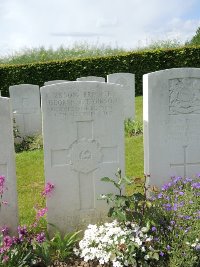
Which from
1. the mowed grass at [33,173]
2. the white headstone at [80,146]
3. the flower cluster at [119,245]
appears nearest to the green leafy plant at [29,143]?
the mowed grass at [33,173]

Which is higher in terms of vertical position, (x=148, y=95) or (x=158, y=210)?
(x=148, y=95)

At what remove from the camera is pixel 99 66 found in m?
17.2

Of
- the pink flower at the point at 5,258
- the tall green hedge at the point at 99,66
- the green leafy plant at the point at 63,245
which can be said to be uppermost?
the tall green hedge at the point at 99,66

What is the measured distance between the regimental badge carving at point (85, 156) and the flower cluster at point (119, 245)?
72 cm

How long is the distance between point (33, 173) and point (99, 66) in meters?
11.1

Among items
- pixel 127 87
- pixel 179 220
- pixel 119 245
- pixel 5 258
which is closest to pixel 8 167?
pixel 5 258

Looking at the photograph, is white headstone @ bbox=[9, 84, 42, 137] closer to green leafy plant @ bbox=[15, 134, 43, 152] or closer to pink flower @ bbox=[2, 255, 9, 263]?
green leafy plant @ bbox=[15, 134, 43, 152]

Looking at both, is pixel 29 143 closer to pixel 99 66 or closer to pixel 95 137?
pixel 95 137

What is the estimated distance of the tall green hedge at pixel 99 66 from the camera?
16812 millimetres

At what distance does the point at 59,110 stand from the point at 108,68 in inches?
534

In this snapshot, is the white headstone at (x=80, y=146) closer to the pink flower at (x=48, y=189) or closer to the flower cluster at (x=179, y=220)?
the pink flower at (x=48, y=189)

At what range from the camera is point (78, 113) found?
403 cm

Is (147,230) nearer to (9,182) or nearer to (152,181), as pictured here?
(152,181)

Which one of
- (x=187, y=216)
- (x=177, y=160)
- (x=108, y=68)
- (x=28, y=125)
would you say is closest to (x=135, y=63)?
(x=108, y=68)
